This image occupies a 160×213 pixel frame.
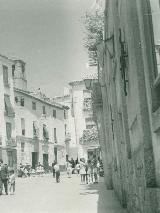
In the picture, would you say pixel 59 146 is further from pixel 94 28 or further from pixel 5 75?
pixel 94 28

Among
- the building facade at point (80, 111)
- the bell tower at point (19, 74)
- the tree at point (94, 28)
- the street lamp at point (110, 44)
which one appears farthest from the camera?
the building facade at point (80, 111)

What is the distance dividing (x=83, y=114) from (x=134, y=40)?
4979 centimetres

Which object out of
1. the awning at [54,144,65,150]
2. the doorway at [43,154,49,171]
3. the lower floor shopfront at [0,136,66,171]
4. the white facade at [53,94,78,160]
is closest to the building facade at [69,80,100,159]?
the white facade at [53,94,78,160]

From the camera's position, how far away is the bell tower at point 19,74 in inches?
1984

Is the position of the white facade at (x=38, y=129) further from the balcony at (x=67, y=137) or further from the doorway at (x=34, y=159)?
the balcony at (x=67, y=137)

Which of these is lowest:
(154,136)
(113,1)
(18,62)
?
(154,136)

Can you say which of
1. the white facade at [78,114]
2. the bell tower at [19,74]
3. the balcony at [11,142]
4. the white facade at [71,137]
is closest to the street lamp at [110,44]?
the balcony at [11,142]

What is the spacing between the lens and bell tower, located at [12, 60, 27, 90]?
50.4 m

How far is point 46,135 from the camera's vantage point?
5116 centimetres

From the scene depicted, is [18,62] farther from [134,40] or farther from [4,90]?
[134,40]

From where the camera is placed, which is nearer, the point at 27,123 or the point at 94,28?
the point at 94,28

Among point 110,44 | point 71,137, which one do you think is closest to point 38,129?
point 71,137

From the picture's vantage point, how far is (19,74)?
50.5 m

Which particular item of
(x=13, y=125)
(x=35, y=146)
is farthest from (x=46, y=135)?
(x=13, y=125)
